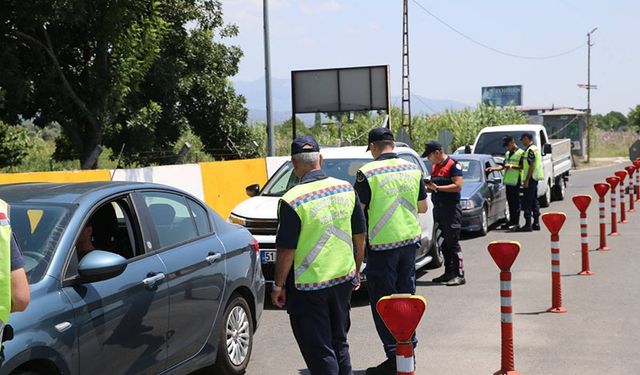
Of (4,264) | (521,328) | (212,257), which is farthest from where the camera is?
(521,328)

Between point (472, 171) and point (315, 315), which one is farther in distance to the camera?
point (472, 171)

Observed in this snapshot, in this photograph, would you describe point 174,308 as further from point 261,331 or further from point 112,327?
point 261,331

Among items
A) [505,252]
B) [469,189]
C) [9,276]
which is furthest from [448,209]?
[9,276]

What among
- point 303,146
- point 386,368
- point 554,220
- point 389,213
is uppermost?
point 303,146

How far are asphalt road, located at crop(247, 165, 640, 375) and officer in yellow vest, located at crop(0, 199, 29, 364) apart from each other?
3620 millimetres

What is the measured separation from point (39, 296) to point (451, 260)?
707 cm

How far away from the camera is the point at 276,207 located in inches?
405

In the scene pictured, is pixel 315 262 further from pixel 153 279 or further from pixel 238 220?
pixel 238 220

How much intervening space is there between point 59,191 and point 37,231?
56cm

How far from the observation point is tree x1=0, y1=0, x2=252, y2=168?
60.9 ft

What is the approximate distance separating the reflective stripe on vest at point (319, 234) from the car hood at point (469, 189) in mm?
10993

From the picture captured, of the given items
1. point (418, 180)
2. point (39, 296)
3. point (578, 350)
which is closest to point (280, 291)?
point (39, 296)

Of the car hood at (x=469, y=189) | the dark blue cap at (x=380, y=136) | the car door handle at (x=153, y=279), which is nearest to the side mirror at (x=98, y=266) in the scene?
the car door handle at (x=153, y=279)

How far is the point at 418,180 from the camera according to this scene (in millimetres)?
6980
